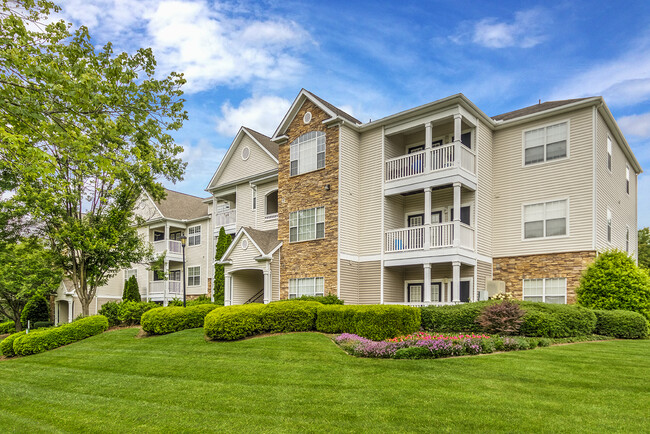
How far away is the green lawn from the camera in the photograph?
7.23m

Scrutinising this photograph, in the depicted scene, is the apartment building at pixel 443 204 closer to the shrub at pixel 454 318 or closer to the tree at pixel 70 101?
the shrub at pixel 454 318

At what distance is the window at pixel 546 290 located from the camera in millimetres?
18547

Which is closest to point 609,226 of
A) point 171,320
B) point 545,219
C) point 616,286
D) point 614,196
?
point 614,196

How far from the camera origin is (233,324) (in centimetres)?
1548

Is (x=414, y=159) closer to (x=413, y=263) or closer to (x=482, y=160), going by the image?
(x=482, y=160)

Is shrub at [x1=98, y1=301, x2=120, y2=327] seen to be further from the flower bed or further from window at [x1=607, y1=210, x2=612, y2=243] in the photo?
window at [x1=607, y1=210, x2=612, y2=243]

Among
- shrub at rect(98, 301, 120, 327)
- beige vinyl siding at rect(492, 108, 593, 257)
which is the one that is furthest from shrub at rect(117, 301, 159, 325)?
beige vinyl siding at rect(492, 108, 593, 257)

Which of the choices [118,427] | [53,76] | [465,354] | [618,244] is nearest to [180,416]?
[118,427]

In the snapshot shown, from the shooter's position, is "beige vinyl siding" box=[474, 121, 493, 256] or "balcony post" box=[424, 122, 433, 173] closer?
"balcony post" box=[424, 122, 433, 173]

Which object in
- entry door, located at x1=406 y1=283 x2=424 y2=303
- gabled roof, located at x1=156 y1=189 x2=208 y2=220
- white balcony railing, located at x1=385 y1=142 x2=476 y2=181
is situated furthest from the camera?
gabled roof, located at x1=156 y1=189 x2=208 y2=220

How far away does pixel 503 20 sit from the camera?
16469 mm

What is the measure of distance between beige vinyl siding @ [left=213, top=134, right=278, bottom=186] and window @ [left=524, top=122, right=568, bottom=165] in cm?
1259

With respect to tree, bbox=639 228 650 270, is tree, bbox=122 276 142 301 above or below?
below

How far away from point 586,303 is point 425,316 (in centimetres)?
593
